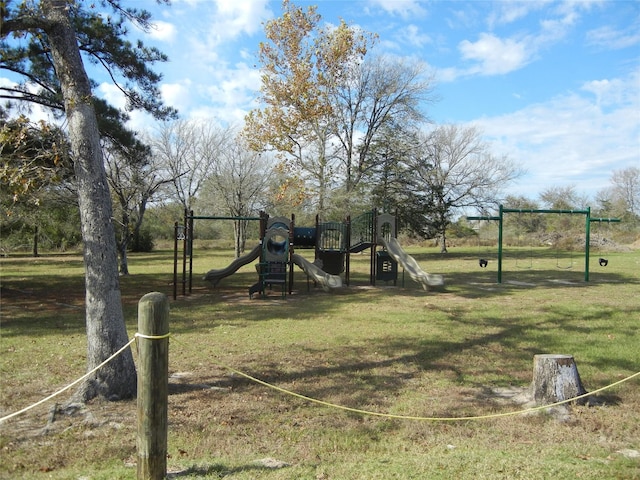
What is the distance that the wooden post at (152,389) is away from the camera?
3.13m

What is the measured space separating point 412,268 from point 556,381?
10.3m

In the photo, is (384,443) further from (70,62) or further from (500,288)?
(500,288)

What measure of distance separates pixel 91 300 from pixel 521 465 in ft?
13.8

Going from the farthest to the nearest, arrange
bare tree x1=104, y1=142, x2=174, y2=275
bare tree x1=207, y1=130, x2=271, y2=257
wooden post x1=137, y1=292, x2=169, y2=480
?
bare tree x1=207, y1=130, x2=271, y2=257 < bare tree x1=104, y1=142, x2=174, y2=275 < wooden post x1=137, y1=292, x2=169, y2=480

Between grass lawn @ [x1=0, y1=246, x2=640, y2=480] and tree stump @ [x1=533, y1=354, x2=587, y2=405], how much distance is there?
0.62 ft

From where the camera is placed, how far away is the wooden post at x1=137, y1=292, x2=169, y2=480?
10.3 feet

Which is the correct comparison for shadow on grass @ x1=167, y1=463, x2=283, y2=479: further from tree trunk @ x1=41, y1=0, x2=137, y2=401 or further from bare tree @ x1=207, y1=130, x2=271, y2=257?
bare tree @ x1=207, y1=130, x2=271, y2=257

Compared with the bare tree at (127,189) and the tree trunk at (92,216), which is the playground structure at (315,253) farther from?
the tree trunk at (92,216)

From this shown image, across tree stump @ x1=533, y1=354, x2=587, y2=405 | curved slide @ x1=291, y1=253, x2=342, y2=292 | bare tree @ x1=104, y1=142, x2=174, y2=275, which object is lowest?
tree stump @ x1=533, y1=354, x2=587, y2=405

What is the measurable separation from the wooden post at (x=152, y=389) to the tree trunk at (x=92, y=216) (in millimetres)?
2026

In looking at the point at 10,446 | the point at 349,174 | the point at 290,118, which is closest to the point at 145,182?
the point at 290,118

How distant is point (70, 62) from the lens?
5.01 meters

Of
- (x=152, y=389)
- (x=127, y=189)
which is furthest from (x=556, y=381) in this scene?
(x=127, y=189)

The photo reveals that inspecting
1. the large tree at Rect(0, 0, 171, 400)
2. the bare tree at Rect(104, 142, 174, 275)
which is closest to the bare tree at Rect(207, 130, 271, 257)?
the bare tree at Rect(104, 142, 174, 275)
